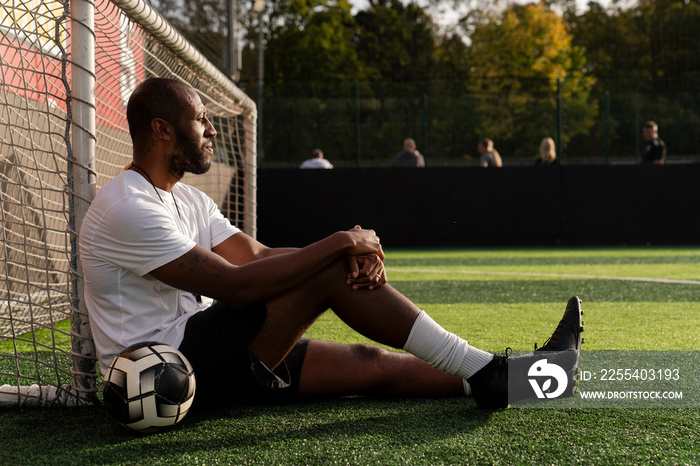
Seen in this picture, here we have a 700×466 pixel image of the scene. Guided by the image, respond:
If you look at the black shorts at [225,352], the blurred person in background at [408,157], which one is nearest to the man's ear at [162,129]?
the black shorts at [225,352]

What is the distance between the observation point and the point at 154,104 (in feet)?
9.04

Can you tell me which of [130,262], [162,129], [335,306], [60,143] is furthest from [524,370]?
[60,143]

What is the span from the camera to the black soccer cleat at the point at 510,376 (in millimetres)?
2781

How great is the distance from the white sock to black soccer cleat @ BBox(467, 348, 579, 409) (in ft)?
0.14

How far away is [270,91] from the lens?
52.2ft

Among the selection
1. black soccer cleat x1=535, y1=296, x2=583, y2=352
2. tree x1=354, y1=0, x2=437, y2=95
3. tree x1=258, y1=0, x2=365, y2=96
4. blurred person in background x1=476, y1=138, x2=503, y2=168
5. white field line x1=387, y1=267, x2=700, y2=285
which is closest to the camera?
black soccer cleat x1=535, y1=296, x2=583, y2=352

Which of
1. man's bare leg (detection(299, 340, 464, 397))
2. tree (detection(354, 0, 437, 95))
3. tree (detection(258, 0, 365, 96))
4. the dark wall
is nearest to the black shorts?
man's bare leg (detection(299, 340, 464, 397))

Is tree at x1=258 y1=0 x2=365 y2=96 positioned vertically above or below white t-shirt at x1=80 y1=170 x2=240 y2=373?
above

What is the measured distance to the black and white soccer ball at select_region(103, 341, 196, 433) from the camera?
8.14ft

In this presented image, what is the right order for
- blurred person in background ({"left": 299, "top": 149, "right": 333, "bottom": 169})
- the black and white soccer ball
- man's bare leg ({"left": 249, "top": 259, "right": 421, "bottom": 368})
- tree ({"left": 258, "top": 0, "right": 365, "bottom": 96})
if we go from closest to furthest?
the black and white soccer ball, man's bare leg ({"left": 249, "top": 259, "right": 421, "bottom": 368}), blurred person in background ({"left": 299, "top": 149, "right": 333, "bottom": 169}), tree ({"left": 258, "top": 0, "right": 365, "bottom": 96})

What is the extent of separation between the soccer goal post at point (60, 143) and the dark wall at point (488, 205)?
26.5 ft

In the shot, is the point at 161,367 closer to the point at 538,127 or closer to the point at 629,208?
the point at 629,208

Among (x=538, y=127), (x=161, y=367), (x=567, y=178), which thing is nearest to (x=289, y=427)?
(x=161, y=367)

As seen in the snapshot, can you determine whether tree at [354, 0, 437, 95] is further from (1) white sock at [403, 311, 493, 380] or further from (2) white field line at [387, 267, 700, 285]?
(1) white sock at [403, 311, 493, 380]
